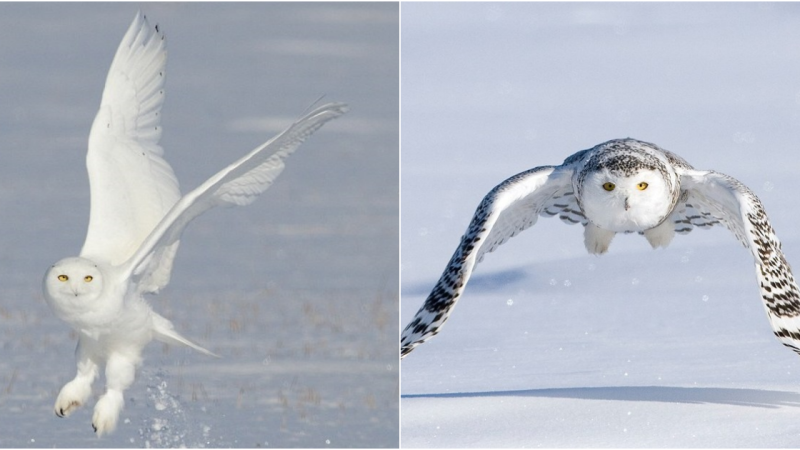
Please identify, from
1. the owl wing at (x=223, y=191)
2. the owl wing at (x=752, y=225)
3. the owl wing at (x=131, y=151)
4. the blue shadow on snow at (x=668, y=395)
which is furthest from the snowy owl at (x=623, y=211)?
the owl wing at (x=131, y=151)

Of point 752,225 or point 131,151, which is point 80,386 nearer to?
point 131,151

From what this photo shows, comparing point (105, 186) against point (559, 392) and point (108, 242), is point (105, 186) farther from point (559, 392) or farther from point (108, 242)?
point (559, 392)

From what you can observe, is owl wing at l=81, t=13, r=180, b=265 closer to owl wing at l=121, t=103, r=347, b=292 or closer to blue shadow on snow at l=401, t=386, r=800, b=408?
owl wing at l=121, t=103, r=347, b=292

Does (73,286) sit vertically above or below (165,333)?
above

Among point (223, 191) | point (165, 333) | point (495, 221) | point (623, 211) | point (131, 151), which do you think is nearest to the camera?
point (495, 221)

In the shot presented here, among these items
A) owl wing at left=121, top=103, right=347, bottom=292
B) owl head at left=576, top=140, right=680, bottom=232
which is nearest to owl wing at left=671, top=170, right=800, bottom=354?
owl head at left=576, top=140, right=680, bottom=232

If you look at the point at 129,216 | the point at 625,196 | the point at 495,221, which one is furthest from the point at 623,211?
the point at 129,216

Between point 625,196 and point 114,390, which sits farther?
point 114,390

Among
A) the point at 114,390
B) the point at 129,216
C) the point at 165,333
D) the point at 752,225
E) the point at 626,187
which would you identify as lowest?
the point at 114,390

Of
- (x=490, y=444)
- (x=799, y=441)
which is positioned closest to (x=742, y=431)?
(x=799, y=441)
